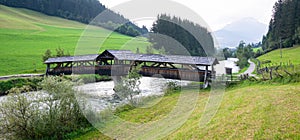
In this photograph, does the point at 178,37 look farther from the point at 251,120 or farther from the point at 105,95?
the point at 251,120

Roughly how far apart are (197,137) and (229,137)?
150 centimetres

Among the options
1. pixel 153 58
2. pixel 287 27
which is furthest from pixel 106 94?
pixel 287 27

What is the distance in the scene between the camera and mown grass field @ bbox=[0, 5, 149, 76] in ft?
131

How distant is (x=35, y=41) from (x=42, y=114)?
47537mm

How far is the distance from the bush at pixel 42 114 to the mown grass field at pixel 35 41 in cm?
2339

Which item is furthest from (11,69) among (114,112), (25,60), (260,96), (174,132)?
(260,96)

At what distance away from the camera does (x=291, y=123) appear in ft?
32.6

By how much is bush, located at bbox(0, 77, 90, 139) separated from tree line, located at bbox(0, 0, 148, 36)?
62.9 meters

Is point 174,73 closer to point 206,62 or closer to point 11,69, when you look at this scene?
point 206,62

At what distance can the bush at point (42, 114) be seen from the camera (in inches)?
541

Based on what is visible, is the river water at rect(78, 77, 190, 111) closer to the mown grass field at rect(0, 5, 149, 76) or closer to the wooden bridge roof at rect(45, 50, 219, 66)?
the wooden bridge roof at rect(45, 50, 219, 66)

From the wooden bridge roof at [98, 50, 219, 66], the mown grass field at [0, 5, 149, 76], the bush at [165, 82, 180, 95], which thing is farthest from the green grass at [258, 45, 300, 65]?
the mown grass field at [0, 5, 149, 76]

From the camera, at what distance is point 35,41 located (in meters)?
56.7

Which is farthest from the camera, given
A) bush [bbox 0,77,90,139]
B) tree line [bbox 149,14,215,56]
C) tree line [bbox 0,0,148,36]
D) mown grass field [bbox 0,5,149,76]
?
tree line [bbox 0,0,148,36]
